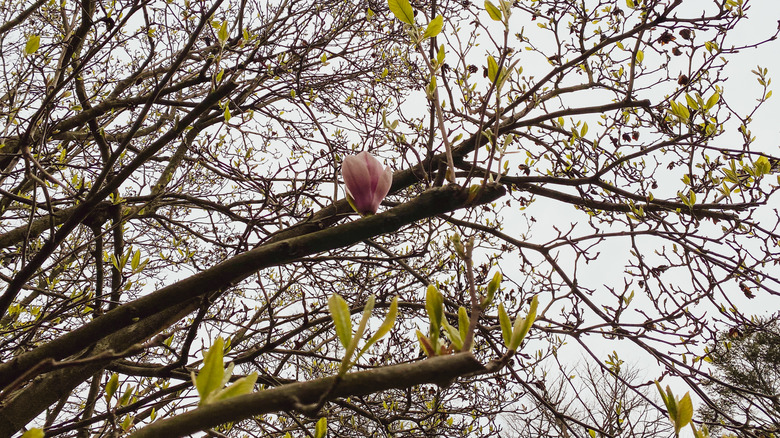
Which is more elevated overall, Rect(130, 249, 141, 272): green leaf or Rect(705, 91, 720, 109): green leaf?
Rect(705, 91, 720, 109): green leaf

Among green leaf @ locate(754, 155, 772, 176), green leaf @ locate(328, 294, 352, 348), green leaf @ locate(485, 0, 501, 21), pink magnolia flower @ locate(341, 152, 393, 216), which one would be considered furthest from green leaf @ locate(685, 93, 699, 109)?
green leaf @ locate(328, 294, 352, 348)

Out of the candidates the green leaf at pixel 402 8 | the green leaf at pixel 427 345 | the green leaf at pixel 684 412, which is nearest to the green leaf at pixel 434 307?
the green leaf at pixel 427 345

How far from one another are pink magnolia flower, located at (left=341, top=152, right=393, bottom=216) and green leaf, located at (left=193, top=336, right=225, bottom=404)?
472 millimetres

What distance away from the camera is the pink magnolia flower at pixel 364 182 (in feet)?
3.20

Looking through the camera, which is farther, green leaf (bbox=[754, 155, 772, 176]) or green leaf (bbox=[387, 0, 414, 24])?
green leaf (bbox=[754, 155, 772, 176])

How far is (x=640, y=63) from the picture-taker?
7.50 feet

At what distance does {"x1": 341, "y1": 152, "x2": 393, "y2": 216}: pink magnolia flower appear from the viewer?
0.97 meters

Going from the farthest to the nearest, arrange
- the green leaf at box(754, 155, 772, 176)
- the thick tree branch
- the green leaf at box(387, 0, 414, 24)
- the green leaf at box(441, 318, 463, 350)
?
the green leaf at box(754, 155, 772, 176), the green leaf at box(387, 0, 414, 24), the green leaf at box(441, 318, 463, 350), the thick tree branch

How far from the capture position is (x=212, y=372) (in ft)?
1.71

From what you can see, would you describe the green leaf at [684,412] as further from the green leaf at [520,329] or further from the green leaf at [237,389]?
the green leaf at [237,389]

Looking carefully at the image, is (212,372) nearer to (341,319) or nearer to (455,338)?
(341,319)

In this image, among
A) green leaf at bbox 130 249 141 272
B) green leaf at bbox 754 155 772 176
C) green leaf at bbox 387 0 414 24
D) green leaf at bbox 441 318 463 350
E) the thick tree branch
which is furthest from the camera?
green leaf at bbox 754 155 772 176

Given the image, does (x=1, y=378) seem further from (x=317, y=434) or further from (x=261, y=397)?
(x=261, y=397)

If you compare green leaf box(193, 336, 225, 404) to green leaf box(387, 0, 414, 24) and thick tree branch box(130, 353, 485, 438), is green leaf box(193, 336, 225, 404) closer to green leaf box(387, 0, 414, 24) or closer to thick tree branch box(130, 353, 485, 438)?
thick tree branch box(130, 353, 485, 438)
